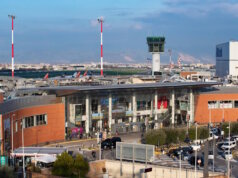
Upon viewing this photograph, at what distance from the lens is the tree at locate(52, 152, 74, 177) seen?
20.4m

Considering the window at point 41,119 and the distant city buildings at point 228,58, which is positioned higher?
the distant city buildings at point 228,58

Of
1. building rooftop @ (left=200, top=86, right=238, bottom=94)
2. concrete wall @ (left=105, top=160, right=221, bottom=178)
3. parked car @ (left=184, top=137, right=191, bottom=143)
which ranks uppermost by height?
building rooftop @ (left=200, top=86, right=238, bottom=94)

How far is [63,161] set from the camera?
810 inches

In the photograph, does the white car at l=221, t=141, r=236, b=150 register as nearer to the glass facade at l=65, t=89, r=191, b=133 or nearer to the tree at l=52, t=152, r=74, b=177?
the glass facade at l=65, t=89, r=191, b=133

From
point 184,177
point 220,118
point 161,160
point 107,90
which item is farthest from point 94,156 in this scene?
point 220,118

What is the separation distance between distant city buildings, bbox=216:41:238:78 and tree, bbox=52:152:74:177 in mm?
65476

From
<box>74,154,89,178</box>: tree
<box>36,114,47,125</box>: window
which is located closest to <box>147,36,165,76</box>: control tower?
<box>36,114,47,125</box>: window

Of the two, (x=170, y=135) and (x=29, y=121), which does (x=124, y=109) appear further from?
(x=29, y=121)

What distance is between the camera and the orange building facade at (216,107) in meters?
40.4

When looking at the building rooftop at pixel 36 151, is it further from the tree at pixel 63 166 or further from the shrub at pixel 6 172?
the shrub at pixel 6 172

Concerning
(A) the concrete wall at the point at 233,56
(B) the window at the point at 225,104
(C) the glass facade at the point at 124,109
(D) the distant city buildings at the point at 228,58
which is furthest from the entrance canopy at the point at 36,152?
(D) the distant city buildings at the point at 228,58

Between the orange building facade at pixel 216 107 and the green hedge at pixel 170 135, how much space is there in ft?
30.1

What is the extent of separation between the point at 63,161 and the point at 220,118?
2354 cm

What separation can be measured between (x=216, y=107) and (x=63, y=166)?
2324cm
